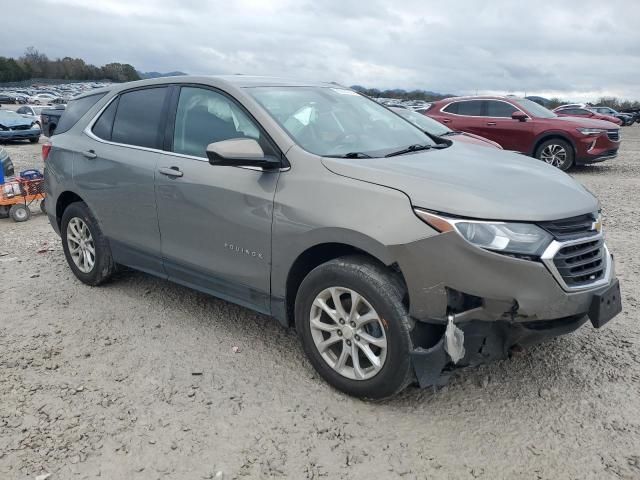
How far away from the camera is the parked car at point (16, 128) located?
2055 cm

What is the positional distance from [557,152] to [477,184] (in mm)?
10288

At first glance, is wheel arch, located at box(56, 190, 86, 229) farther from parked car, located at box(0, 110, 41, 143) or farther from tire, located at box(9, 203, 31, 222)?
parked car, located at box(0, 110, 41, 143)

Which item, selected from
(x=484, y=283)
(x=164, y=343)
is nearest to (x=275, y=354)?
(x=164, y=343)

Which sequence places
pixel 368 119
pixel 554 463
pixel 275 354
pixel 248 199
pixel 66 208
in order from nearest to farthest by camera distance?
1. pixel 554 463
2. pixel 248 199
3. pixel 275 354
4. pixel 368 119
5. pixel 66 208

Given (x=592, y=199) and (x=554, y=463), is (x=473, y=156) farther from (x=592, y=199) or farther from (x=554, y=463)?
(x=554, y=463)

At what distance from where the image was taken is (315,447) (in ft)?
9.02

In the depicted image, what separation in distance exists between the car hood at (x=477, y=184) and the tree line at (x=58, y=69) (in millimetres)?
119723

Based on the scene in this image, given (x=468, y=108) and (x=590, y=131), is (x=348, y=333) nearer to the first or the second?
(x=590, y=131)

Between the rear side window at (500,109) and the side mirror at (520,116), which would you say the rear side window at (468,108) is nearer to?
the rear side window at (500,109)

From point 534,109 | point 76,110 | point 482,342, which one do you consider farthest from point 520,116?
point 482,342

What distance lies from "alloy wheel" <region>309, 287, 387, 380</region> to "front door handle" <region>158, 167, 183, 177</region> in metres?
1.38

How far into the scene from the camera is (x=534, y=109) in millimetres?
12531

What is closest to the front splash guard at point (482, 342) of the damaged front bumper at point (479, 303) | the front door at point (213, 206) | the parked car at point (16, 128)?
the damaged front bumper at point (479, 303)

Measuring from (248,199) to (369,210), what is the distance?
0.86 m
